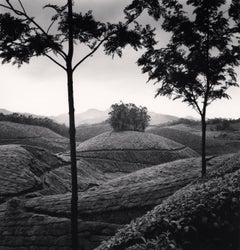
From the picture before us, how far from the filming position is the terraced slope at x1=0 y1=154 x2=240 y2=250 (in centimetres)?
1076

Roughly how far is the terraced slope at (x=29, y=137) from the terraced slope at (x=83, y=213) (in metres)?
15.8

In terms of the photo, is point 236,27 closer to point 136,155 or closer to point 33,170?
point 33,170

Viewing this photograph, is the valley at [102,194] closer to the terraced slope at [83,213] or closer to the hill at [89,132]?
the terraced slope at [83,213]

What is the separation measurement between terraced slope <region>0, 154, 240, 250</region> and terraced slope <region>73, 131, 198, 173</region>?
30.6 ft

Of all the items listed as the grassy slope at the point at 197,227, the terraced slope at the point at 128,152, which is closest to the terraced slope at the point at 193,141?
the terraced slope at the point at 128,152

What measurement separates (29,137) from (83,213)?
19.5 meters

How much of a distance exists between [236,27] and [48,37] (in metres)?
6.96

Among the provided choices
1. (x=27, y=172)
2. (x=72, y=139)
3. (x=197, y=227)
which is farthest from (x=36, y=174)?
(x=197, y=227)

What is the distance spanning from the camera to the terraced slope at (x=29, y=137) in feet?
94.7

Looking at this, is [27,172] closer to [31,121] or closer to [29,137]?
[29,137]

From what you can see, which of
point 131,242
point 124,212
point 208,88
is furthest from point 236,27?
point 131,242

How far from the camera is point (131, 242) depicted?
23.6ft

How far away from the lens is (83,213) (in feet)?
40.1

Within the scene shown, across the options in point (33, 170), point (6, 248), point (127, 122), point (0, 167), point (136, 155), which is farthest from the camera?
point (127, 122)
